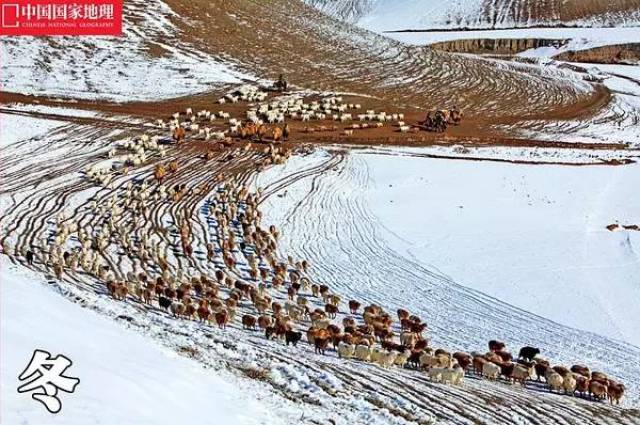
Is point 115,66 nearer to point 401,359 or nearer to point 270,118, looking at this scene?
point 270,118

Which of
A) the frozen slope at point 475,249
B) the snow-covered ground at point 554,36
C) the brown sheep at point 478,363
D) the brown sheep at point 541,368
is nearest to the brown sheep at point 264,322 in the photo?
the frozen slope at point 475,249

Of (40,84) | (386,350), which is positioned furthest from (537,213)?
(40,84)

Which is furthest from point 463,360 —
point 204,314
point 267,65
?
point 267,65

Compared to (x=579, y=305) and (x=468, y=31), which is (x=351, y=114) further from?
(x=468, y=31)

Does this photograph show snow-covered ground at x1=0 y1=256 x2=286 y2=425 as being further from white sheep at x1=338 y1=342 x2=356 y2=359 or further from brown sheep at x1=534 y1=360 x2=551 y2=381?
brown sheep at x1=534 y1=360 x2=551 y2=381

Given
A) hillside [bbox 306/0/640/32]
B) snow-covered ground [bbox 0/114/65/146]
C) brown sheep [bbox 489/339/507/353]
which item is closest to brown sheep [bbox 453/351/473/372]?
brown sheep [bbox 489/339/507/353]

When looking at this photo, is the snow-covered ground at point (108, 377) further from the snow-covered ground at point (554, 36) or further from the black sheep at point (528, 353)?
the snow-covered ground at point (554, 36)

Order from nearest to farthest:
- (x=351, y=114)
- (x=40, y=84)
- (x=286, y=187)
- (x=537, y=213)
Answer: (x=537, y=213), (x=286, y=187), (x=351, y=114), (x=40, y=84)
